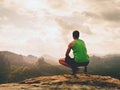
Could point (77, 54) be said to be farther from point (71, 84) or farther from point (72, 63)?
point (71, 84)

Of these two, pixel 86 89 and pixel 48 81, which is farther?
pixel 48 81

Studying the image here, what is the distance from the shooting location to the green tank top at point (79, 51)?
63.7 feet

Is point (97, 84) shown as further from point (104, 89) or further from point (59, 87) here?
point (59, 87)

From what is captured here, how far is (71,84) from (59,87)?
961 millimetres

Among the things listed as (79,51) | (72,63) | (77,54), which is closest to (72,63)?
(72,63)

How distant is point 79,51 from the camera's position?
19.5 metres

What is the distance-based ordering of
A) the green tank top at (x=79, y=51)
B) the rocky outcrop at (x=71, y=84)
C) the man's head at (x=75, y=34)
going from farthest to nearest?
the man's head at (x=75, y=34), the green tank top at (x=79, y=51), the rocky outcrop at (x=71, y=84)

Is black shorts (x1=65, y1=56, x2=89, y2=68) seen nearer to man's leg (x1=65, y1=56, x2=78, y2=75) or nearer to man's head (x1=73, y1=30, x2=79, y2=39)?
man's leg (x1=65, y1=56, x2=78, y2=75)

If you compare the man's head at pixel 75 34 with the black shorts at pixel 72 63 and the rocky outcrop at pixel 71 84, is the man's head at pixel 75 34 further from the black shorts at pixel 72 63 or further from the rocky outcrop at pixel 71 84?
the rocky outcrop at pixel 71 84

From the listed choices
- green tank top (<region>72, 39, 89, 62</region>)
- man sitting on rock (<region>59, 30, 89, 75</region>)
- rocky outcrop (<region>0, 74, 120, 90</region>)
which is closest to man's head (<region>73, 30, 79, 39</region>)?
man sitting on rock (<region>59, 30, 89, 75</region>)

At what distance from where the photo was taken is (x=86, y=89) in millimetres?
17391

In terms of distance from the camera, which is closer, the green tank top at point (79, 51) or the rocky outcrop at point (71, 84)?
the rocky outcrop at point (71, 84)

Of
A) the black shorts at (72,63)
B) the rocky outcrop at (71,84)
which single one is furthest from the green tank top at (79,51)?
the rocky outcrop at (71,84)

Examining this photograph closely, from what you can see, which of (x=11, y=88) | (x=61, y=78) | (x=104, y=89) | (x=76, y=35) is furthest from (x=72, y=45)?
(x=11, y=88)
